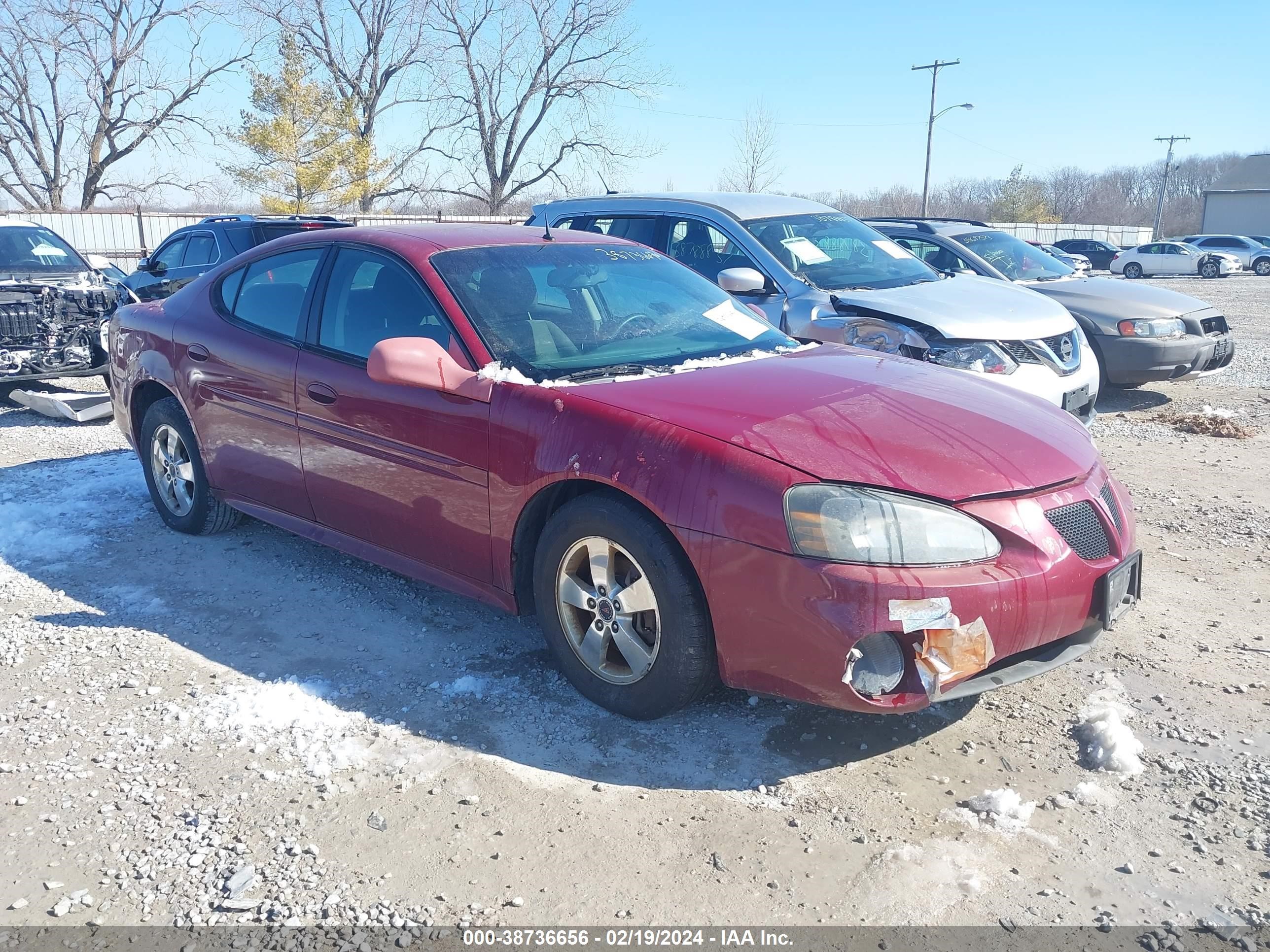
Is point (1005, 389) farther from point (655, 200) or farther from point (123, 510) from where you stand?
point (123, 510)

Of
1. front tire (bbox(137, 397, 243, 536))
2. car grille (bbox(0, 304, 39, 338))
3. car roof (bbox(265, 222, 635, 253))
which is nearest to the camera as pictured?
car roof (bbox(265, 222, 635, 253))

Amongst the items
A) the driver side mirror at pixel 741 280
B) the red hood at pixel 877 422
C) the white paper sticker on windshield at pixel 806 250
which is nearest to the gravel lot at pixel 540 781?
the red hood at pixel 877 422

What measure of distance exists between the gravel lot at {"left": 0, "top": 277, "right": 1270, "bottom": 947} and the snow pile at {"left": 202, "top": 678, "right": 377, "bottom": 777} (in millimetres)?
12

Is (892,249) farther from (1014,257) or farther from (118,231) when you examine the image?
(118,231)

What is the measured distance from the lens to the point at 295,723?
3490mm

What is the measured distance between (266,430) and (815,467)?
278cm

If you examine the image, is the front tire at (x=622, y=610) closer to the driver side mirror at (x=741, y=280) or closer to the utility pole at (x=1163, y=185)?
the driver side mirror at (x=741, y=280)

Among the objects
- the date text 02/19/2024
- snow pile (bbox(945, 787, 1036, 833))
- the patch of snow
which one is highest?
snow pile (bbox(945, 787, 1036, 833))

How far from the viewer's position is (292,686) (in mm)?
3750

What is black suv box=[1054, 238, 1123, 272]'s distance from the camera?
38688 millimetres

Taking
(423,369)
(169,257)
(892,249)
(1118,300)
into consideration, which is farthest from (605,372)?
(169,257)

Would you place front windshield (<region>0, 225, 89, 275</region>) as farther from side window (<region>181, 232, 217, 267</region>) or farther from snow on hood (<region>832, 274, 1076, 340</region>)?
snow on hood (<region>832, 274, 1076, 340</region>)

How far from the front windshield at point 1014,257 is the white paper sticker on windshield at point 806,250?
3901mm

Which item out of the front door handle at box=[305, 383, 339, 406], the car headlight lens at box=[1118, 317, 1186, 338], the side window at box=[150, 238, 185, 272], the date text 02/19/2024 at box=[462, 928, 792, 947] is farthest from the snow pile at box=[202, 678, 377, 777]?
the side window at box=[150, 238, 185, 272]
